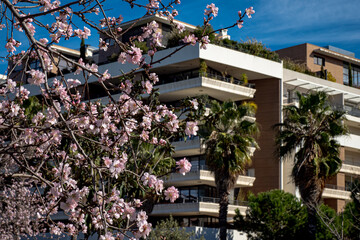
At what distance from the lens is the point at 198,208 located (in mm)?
44188

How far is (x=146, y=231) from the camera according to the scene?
7078 mm

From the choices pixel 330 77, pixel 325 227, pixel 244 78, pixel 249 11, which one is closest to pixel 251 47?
pixel 244 78

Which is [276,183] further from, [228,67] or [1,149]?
[1,149]

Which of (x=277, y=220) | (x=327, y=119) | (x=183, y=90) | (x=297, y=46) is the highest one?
(x=297, y=46)

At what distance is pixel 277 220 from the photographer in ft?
122

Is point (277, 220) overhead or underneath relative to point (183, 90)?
underneath

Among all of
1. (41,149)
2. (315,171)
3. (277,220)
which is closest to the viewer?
(41,149)

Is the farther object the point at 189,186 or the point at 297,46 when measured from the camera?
the point at 297,46

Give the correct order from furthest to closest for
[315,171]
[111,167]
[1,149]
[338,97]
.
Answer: [338,97], [315,171], [1,149], [111,167]

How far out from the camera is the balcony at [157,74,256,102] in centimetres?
4791

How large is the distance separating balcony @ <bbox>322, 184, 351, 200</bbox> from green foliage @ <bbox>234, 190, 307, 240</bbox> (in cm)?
1276

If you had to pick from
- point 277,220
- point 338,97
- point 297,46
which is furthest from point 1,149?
point 297,46

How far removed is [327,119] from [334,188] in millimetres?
17917

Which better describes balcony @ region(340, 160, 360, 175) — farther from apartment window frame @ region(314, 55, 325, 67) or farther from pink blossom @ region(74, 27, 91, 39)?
pink blossom @ region(74, 27, 91, 39)
